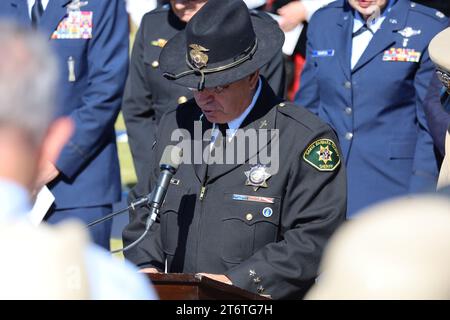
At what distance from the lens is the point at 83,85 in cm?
635

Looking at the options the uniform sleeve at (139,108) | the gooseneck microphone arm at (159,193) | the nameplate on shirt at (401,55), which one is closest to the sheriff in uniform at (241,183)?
the gooseneck microphone arm at (159,193)

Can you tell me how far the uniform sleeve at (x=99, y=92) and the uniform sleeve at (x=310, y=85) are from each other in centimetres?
114

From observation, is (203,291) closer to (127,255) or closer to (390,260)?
A: (127,255)

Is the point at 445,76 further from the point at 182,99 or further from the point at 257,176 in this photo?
the point at 182,99

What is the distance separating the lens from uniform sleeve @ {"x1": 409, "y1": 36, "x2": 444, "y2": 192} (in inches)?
245

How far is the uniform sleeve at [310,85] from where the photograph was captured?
6793 mm

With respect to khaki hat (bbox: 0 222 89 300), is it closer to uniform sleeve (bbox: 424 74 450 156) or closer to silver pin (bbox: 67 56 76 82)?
uniform sleeve (bbox: 424 74 450 156)

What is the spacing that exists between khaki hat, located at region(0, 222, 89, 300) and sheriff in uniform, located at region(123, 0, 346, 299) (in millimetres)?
2418

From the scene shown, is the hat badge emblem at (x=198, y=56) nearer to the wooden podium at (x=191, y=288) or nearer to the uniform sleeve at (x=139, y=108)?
the wooden podium at (x=191, y=288)

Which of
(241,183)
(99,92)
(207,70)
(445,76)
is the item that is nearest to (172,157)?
(241,183)

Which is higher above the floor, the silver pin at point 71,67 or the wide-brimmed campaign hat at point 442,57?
the wide-brimmed campaign hat at point 442,57

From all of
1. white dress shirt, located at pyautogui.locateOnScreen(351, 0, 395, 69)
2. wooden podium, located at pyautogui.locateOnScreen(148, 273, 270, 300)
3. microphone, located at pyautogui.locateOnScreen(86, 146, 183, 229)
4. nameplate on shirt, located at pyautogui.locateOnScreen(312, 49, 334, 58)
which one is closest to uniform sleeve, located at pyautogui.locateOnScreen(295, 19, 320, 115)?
nameplate on shirt, located at pyautogui.locateOnScreen(312, 49, 334, 58)
